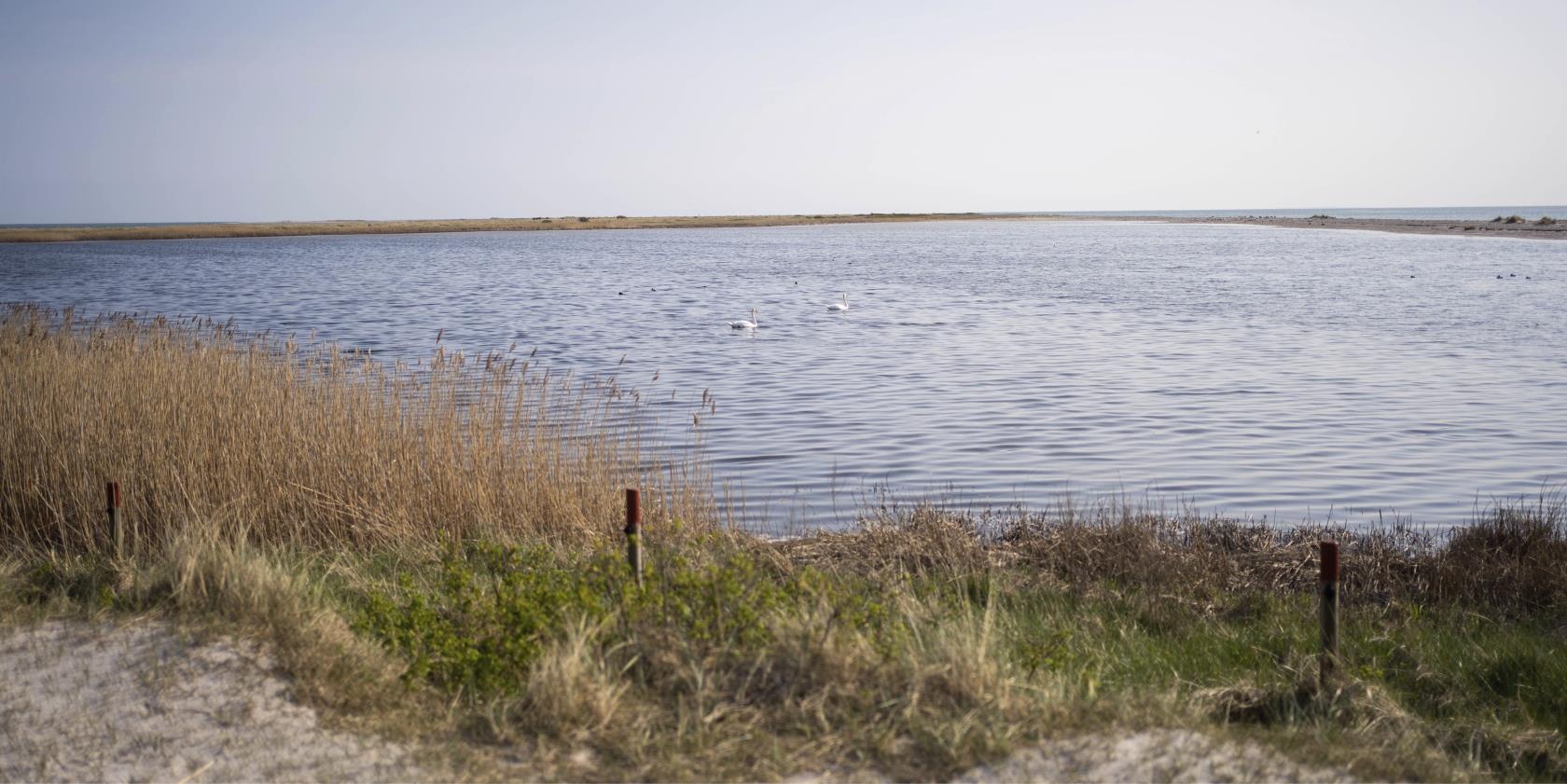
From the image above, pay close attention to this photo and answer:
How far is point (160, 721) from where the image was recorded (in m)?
5.38

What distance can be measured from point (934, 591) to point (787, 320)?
25.5 meters

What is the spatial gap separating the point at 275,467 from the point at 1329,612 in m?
7.63

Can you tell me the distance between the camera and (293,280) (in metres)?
48.7

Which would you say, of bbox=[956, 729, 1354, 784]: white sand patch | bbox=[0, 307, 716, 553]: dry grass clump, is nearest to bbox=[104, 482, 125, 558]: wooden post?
bbox=[0, 307, 716, 553]: dry grass clump

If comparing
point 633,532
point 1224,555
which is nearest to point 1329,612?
point 1224,555

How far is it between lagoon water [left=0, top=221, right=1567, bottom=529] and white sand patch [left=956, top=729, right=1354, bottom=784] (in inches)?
231

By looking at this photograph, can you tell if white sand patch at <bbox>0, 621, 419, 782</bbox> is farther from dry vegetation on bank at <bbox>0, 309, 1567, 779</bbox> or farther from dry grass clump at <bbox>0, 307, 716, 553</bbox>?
dry grass clump at <bbox>0, 307, 716, 553</bbox>

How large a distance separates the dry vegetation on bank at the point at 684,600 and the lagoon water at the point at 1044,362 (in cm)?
230

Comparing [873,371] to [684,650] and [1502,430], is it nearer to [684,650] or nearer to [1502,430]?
[1502,430]

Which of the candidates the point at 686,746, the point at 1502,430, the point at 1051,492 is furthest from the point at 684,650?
the point at 1502,430

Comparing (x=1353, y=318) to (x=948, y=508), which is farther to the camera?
(x=1353, y=318)

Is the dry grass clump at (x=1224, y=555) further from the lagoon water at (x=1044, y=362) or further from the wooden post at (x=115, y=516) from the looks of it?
the wooden post at (x=115, y=516)

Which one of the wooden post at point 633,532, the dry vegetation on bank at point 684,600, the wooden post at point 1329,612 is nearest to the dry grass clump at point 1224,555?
the dry vegetation on bank at point 684,600

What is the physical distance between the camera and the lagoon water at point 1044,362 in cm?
1286
